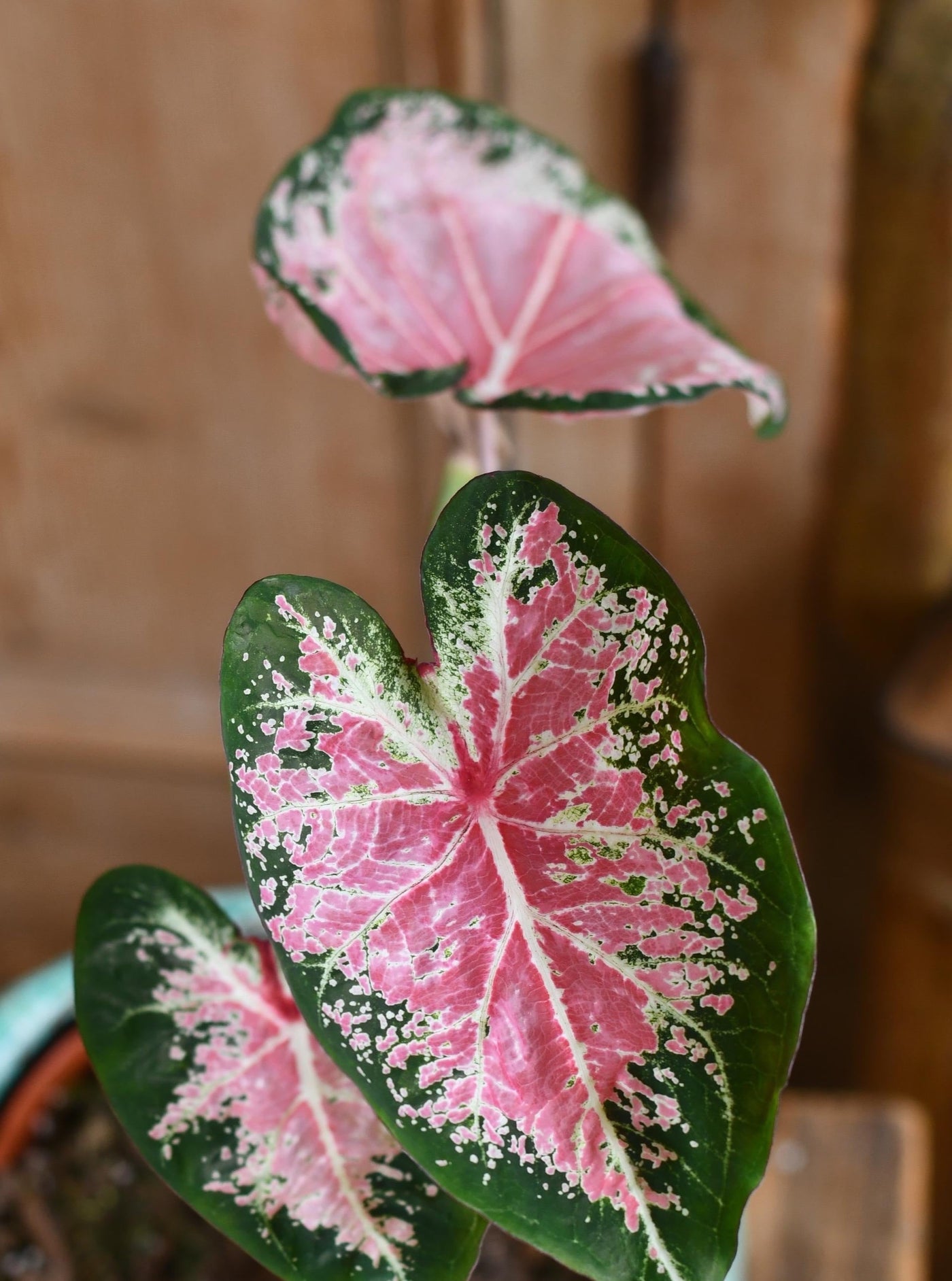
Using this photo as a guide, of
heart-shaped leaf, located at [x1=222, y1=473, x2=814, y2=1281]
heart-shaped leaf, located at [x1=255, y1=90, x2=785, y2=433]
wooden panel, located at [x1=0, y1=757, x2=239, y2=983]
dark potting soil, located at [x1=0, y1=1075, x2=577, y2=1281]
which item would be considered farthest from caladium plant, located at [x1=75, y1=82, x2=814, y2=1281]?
wooden panel, located at [x1=0, y1=757, x2=239, y2=983]

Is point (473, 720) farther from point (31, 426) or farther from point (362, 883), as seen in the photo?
point (31, 426)

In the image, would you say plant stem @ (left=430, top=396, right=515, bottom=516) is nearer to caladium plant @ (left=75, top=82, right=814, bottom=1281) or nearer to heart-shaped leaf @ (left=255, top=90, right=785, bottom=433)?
heart-shaped leaf @ (left=255, top=90, right=785, bottom=433)

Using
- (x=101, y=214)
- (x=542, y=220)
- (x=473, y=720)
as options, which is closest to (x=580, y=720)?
(x=473, y=720)

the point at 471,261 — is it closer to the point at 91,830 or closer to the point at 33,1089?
the point at 33,1089

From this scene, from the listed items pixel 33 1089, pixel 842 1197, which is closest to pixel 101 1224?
pixel 33 1089

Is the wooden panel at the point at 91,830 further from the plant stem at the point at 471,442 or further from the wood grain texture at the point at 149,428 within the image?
the plant stem at the point at 471,442

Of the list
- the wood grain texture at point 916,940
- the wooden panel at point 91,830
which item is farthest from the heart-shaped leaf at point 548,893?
the wooden panel at point 91,830
